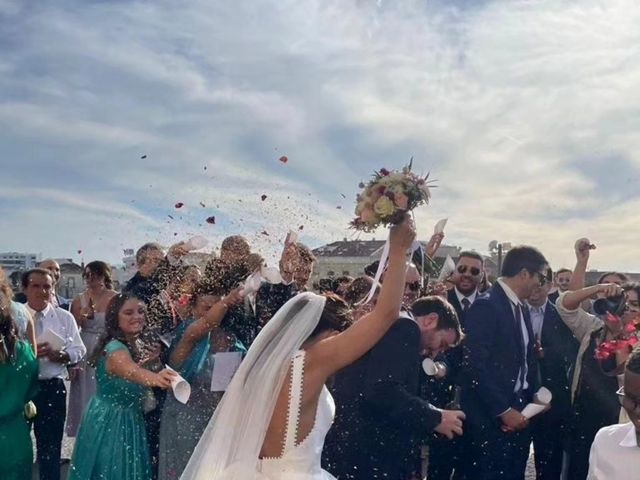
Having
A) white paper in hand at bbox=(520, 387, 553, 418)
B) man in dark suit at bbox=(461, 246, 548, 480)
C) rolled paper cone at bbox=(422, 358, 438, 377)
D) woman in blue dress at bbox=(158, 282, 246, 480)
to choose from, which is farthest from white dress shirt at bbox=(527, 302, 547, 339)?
woman in blue dress at bbox=(158, 282, 246, 480)

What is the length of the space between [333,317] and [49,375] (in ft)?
12.4

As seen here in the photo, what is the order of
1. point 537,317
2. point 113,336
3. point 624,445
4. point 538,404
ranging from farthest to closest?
point 537,317
point 538,404
point 113,336
point 624,445

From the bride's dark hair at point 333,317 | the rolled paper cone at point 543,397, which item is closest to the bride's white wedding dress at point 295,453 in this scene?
the bride's dark hair at point 333,317

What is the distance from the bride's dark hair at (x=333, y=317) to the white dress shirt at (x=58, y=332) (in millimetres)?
3663

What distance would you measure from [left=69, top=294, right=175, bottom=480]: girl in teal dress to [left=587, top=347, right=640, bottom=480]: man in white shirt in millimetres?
2936

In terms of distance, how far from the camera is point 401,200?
355cm

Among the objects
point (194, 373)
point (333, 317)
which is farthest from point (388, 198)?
point (194, 373)

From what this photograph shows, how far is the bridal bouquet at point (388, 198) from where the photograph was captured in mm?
3547

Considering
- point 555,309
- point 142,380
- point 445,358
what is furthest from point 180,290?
point 555,309

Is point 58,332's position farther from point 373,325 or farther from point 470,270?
point 373,325

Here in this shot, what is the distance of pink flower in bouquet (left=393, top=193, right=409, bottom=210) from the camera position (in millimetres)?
3538

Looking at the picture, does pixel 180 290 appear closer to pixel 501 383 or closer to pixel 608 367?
pixel 501 383

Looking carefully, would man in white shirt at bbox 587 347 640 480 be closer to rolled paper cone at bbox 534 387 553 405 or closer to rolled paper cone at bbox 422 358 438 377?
rolled paper cone at bbox 422 358 438 377

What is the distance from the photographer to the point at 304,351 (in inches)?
133
